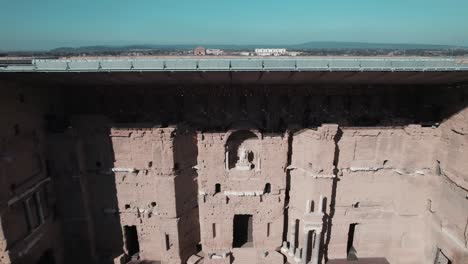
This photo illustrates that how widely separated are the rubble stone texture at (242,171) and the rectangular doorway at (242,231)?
847 mm

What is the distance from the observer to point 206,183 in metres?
12.5

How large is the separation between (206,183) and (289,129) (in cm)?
398

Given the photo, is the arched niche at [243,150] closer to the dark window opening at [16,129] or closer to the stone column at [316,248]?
the stone column at [316,248]

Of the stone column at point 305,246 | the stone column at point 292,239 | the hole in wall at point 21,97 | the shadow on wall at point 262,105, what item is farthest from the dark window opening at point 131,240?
the stone column at point 305,246

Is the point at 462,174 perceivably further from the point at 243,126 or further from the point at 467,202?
the point at 243,126

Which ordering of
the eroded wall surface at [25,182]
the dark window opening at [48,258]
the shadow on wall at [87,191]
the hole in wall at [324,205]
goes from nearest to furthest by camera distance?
the eroded wall surface at [25,182] → the shadow on wall at [87,191] → the dark window opening at [48,258] → the hole in wall at [324,205]

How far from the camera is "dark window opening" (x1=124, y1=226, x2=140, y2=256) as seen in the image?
1307 centimetres

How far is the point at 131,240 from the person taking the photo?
13.6m

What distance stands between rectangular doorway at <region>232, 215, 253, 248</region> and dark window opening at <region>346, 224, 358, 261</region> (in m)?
4.29

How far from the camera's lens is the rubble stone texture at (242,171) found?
11.5 m

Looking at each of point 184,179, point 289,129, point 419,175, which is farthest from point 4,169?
point 419,175

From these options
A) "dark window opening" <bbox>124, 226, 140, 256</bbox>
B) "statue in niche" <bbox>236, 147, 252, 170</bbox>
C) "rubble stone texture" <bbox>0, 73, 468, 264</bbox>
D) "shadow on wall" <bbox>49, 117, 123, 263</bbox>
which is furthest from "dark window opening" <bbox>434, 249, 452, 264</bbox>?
"shadow on wall" <bbox>49, 117, 123, 263</bbox>

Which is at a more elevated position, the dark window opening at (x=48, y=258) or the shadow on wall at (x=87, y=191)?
the shadow on wall at (x=87, y=191)

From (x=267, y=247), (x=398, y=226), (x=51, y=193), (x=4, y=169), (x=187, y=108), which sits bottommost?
(x=267, y=247)
